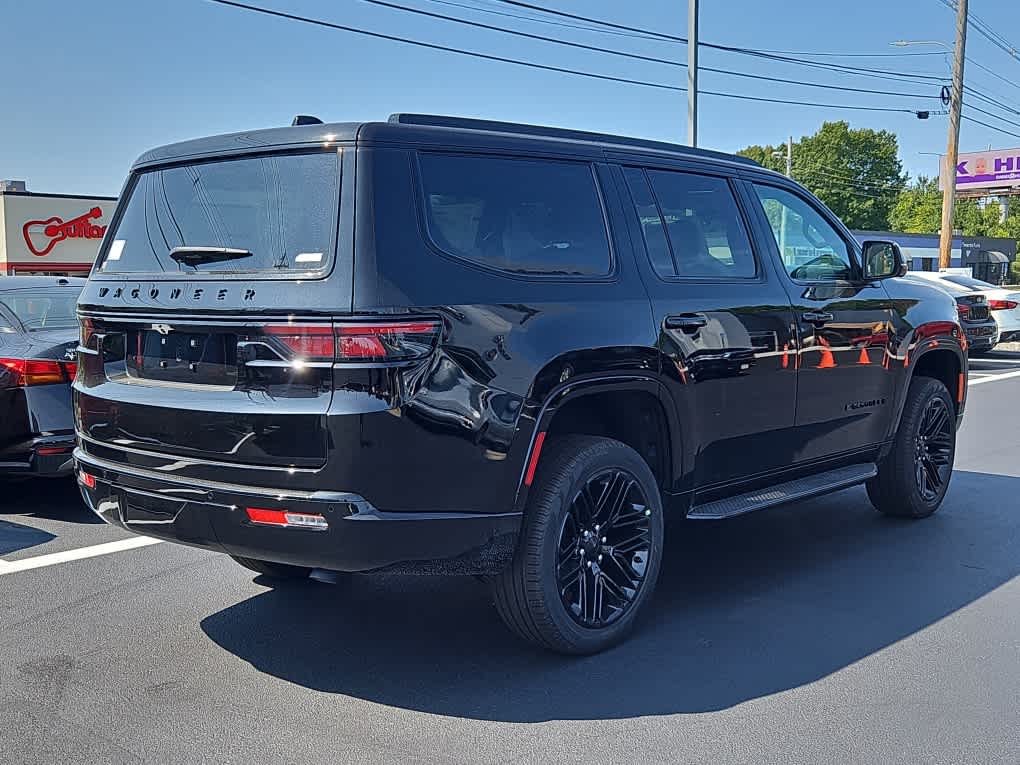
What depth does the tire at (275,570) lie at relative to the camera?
5066mm

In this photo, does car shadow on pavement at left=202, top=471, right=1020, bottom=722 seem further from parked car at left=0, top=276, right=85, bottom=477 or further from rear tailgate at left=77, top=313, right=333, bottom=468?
parked car at left=0, top=276, right=85, bottom=477

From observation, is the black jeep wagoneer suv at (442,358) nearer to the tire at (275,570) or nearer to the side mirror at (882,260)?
the tire at (275,570)

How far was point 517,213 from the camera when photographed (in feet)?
13.6

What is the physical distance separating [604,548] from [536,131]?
1720mm

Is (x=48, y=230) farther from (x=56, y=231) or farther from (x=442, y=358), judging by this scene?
(x=442, y=358)

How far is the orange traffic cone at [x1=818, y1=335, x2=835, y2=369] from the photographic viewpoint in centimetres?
539

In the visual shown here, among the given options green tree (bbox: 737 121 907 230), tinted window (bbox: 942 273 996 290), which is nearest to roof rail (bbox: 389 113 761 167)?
tinted window (bbox: 942 273 996 290)

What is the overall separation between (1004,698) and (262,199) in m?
3.17

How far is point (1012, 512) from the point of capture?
6754 mm

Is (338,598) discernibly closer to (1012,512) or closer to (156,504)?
(156,504)

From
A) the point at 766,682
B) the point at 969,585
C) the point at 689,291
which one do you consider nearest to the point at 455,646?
the point at 766,682

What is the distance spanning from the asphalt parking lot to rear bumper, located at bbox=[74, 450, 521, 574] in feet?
1.75

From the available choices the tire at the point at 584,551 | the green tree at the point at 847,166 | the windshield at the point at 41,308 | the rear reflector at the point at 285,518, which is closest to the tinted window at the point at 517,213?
the tire at the point at 584,551

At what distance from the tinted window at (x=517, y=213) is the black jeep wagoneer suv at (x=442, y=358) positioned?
11 millimetres
